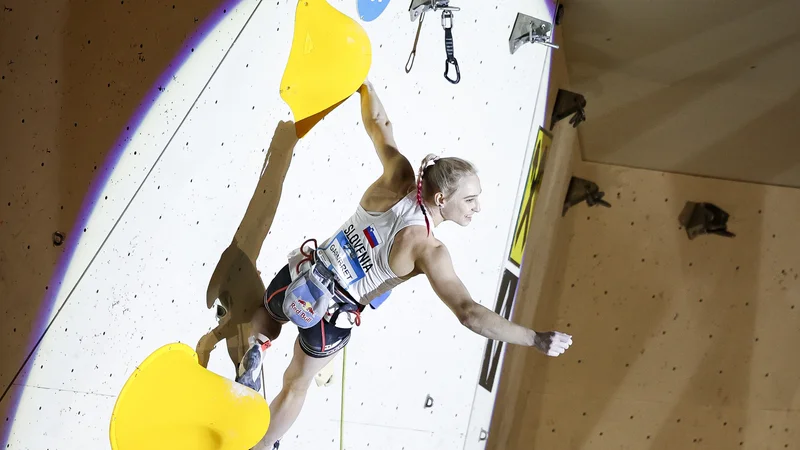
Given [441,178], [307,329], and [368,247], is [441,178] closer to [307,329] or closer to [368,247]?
[368,247]

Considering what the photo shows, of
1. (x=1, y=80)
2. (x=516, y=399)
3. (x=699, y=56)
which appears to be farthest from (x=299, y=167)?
(x=516, y=399)

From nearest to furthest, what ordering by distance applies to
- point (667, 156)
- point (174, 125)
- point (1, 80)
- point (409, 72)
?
point (1, 80) → point (174, 125) → point (409, 72) → point (667, 156)

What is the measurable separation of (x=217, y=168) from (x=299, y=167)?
266 millimetres

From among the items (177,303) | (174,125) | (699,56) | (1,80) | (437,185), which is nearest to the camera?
(1,80)

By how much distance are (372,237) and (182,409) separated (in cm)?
55

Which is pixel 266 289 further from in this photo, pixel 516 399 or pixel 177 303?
pixel 516 399

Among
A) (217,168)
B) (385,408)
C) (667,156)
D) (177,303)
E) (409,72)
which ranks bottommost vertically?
(385,408)

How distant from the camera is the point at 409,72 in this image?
7.29ft

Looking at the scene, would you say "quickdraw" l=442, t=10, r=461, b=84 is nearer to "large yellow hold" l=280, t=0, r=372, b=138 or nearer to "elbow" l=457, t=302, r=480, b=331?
"large yellow hold" l=280, t=0, r=372, b=138

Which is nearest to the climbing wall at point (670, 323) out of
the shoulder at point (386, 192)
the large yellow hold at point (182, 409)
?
the shoulder at point (386, 192)

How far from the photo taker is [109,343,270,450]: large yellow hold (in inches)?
61.6

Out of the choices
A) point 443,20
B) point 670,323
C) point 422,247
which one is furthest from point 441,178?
point 670,323

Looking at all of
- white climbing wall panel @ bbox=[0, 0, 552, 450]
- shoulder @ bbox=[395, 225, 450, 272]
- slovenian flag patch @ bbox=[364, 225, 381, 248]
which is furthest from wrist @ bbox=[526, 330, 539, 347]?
white climbing wall panel @ bbox=[0, 0, 552, 450]

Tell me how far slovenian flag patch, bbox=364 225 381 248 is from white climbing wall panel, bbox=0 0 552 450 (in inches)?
8.9
